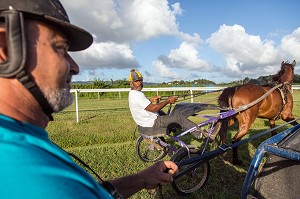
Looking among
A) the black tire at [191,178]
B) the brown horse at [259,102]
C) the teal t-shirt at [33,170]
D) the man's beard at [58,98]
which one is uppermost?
the man's beard at [58,98]

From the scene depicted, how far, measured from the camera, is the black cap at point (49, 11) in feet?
2.85

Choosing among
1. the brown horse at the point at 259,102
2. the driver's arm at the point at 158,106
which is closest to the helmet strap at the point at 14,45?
the driver's arm at the point at 158,106

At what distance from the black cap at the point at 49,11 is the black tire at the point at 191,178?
3.46 meters

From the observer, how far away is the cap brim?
3.22 ft

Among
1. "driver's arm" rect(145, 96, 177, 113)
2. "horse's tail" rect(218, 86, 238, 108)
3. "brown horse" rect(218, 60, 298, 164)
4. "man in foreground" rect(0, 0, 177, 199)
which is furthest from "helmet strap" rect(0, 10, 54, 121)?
"horse's tail" rect(218, 86, 238, 108)

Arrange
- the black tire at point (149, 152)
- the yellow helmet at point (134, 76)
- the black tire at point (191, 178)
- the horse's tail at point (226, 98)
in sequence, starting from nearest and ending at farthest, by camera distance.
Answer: the black tire at point (191, 178)
the yellow helmet at point (134, 76)
the black tire at point (149, 152)
the horse's tail at point (226, 98)

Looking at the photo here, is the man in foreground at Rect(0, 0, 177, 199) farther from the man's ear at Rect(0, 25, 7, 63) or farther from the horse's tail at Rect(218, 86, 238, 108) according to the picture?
the horse's tail at Rect(218, 86, 238, 108)

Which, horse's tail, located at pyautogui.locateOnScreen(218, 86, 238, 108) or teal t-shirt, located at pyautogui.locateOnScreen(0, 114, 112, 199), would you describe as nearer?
teal t-shirt, located at pyautogui.locateOnScreen(0, 114, 112, 199)

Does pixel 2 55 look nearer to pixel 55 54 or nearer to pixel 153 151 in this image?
pixel 55 54

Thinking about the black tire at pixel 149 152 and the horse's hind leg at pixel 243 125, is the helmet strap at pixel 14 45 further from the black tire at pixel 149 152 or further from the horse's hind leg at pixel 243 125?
the horse's hind leg at pixel 243 125

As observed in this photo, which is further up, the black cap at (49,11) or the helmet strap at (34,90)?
the black cap at (49,11)

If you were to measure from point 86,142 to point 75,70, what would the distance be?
6.33 meters

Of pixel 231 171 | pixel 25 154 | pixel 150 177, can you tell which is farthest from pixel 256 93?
pixel 25 154

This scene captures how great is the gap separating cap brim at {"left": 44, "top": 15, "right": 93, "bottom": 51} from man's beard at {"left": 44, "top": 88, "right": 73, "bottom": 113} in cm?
22
